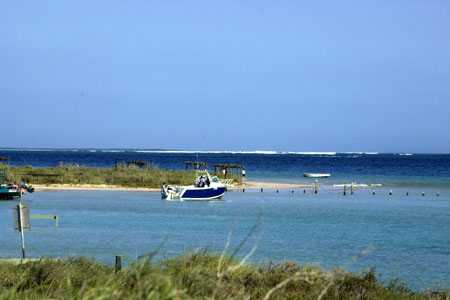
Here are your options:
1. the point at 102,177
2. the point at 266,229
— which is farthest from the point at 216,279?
the point at 102,177

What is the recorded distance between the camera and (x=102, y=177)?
76.4 metres

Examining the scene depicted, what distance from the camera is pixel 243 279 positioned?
45.5 ft

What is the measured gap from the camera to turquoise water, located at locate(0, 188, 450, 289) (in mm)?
27656

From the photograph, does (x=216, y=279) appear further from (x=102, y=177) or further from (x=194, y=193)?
(x=102, y=177)

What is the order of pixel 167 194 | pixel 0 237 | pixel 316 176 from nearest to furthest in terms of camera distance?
pixel 0 237 → pixel 167 194 → pixel 316 176

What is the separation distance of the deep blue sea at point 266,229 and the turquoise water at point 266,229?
36 mm

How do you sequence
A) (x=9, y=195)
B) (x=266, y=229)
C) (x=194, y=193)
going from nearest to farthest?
(x=266, y=229) < (x=9, y=195) < (x=194, y=193)

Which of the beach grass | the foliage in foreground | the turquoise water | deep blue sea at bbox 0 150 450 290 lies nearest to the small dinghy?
deep blue sea at bbox 0 150 450 290

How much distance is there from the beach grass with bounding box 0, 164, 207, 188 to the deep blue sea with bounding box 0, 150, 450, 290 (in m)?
7.96

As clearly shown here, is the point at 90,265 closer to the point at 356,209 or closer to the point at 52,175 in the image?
the point at 356,209

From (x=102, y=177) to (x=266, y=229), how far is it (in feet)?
131

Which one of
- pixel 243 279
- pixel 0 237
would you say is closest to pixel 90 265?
pixel 243 279

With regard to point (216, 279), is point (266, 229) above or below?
below

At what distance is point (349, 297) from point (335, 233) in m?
23.9
